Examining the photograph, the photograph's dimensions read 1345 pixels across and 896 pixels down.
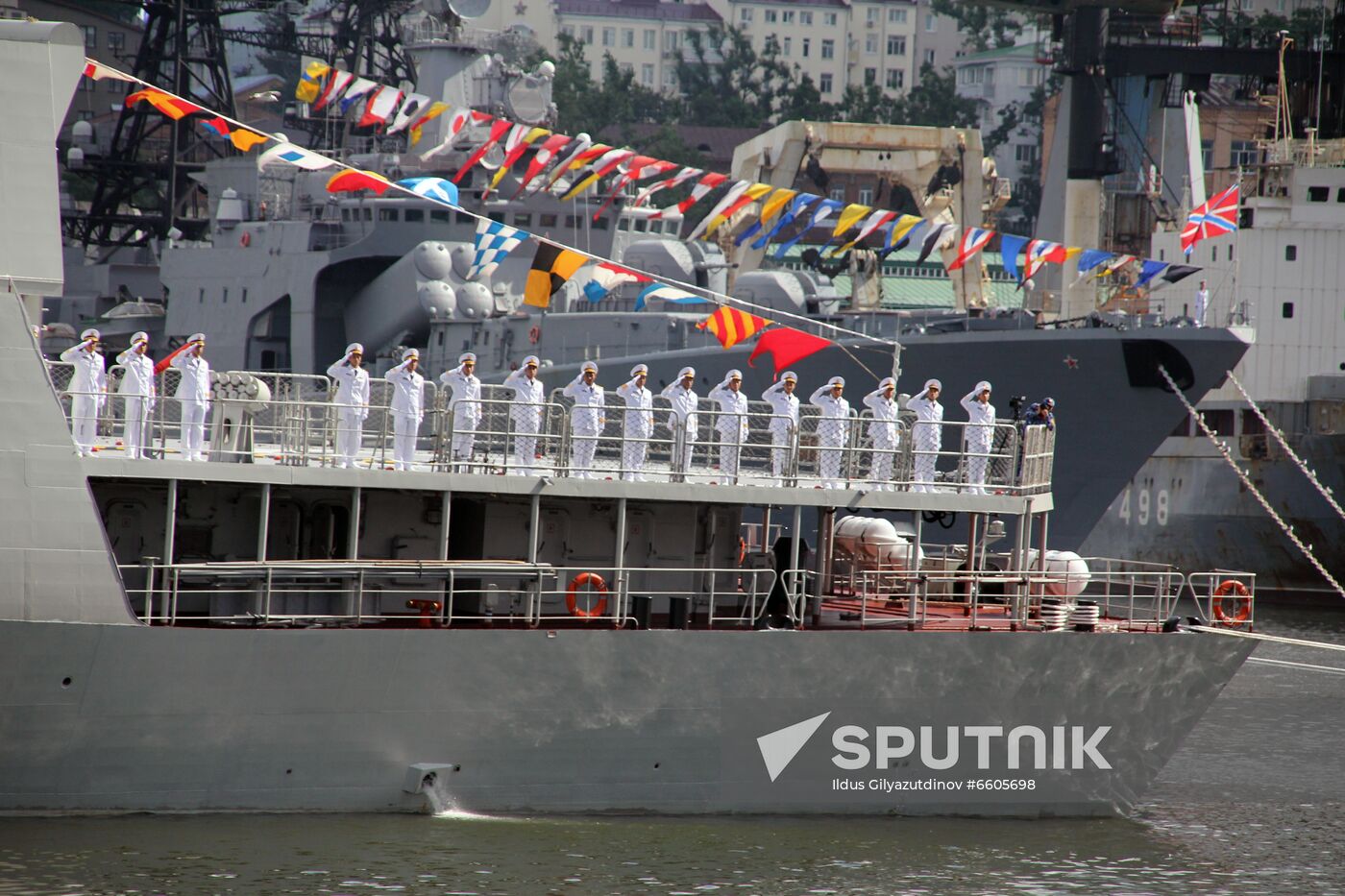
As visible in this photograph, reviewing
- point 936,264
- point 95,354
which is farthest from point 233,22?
point 95,354

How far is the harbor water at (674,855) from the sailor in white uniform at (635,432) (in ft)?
9.27

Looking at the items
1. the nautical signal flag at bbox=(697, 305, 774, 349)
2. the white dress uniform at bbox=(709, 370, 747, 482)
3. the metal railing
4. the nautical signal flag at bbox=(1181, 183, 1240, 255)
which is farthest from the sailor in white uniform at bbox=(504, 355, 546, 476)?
the nautical signal flag at bbox=(1181, 183, 1240, 255)

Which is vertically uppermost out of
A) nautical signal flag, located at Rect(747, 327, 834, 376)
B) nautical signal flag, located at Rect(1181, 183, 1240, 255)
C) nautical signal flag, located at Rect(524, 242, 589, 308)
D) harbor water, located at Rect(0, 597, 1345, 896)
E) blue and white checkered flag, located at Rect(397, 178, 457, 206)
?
Answer: nautical signal flag, located at Rect(1181, 183, 1240, 255)

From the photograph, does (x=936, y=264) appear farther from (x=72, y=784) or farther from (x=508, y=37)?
(x=72, y=784)

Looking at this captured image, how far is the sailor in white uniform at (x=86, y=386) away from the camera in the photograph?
557 inches

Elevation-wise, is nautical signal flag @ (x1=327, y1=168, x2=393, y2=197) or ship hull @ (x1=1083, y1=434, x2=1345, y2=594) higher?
nautical signal flag @ (x1=327, y1=168, x2=393, y2=197)

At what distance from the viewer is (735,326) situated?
1725 cm

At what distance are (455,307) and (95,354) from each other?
21406mm

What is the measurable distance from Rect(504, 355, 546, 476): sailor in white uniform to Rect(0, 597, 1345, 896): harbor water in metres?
2.88

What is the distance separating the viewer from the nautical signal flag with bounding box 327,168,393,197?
54.5ft

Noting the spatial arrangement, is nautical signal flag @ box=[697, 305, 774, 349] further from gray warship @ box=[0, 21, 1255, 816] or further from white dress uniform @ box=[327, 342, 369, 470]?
white dress uniform @ box=[327, 342, 369, 470]

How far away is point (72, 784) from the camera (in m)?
13.1

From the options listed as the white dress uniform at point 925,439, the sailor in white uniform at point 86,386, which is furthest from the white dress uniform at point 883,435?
the sailor in white uniform at point 86,386

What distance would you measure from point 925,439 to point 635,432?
2.60 m
